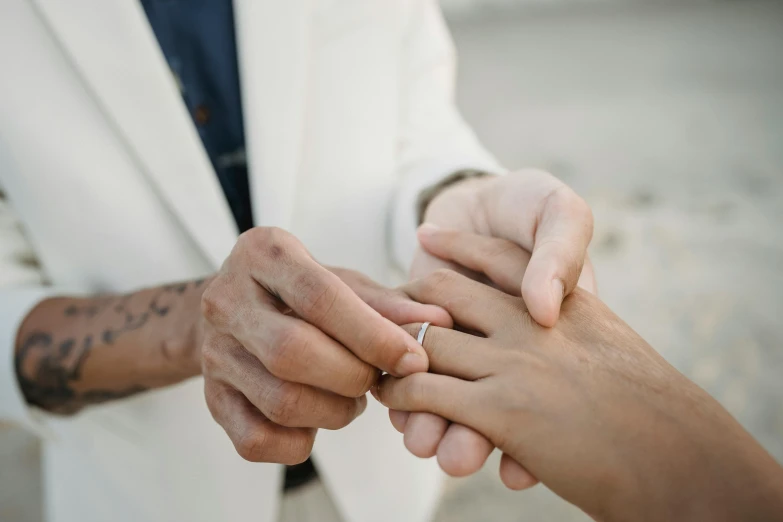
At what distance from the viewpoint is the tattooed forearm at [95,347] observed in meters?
0.62

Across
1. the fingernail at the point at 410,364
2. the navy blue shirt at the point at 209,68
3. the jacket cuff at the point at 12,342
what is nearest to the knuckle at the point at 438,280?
the fingernail at the point at 410,364

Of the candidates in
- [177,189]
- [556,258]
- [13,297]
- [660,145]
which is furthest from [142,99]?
[660,145]

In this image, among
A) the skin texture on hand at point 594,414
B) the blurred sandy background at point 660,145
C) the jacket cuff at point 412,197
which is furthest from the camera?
the blurred sandy background at point 660,145

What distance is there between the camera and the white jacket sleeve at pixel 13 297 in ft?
2.09

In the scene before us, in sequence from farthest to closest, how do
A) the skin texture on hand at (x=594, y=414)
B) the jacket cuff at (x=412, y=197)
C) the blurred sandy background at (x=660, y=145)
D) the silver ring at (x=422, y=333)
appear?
the blurred sandy background at (x=660, y=145) < the jacket cuff at (x=412, y=197) < the silver ring at (x=422, y=333) < the skin texture on hand at (x=594, y=414)

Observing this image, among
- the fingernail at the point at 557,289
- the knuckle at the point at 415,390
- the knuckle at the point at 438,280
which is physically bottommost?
the knuckle at the point at 415,390

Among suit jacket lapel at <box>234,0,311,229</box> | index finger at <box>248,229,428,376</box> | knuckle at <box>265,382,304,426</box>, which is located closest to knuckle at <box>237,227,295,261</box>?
index finger at <box>248,229,428,376</box>

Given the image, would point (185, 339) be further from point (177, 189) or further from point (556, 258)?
point (556, 258)

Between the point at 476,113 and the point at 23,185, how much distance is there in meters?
1.59

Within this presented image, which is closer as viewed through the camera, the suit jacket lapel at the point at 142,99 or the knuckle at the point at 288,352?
the knuckle at the point at 288,352

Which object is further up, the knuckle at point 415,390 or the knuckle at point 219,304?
the knuckle at point 219,304

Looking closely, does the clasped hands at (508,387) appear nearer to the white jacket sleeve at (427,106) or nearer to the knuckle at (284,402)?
the knuckle at (284,402)

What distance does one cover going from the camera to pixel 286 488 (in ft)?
2.66

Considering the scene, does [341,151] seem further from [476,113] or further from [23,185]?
[476,113]
